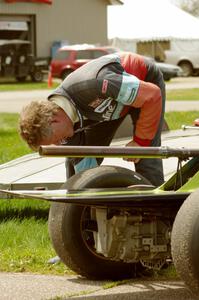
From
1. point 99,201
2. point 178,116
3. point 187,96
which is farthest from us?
point 187,96

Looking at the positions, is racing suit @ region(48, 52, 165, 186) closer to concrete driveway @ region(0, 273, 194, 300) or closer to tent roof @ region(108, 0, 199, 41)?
concrete driveway @ region(0, 273, 194, 300)

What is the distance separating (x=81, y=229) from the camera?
5.59 m

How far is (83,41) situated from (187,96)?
22977mm

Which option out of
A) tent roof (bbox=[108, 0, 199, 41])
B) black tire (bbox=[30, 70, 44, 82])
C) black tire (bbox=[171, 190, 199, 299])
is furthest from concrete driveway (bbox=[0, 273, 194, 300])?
tent roof (bbox=[108, 0, 199, 41])

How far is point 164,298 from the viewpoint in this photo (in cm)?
532

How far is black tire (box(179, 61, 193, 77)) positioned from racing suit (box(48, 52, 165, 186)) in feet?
135

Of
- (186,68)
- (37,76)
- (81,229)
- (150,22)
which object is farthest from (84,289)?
(150,22)

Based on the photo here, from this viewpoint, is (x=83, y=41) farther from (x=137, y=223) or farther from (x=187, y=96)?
(x=137, y=223)

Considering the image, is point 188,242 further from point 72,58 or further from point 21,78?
point 21,78

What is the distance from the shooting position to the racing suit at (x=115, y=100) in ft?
19.4

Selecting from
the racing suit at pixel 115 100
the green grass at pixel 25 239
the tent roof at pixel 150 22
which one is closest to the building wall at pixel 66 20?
the tent roof at pixel 150 22

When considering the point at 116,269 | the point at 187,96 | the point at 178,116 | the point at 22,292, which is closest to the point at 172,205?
the point at 116,269

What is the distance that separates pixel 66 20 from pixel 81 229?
4359cm

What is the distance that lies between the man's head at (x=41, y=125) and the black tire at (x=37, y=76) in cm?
3483
